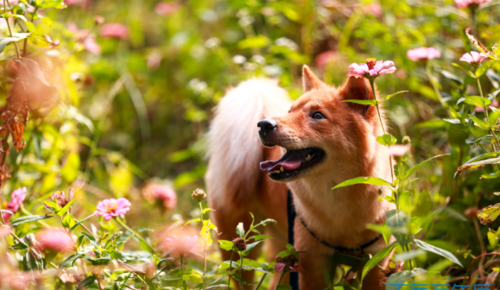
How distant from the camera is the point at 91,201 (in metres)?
3.62

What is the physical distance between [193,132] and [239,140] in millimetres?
2410

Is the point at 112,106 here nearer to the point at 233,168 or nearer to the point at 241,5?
the point at 241,5

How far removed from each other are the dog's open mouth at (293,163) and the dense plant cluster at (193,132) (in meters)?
0.30

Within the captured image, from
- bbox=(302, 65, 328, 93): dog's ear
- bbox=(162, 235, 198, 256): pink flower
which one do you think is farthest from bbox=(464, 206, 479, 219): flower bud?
bbox=(162, 235, 198, 256): pink flower

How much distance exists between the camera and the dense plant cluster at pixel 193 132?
1.59 m

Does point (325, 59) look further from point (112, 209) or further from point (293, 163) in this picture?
point (112, 209)

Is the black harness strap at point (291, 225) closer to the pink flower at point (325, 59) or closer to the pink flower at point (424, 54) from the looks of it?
the pink flower at point (424, 54)

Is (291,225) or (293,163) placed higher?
(293,163)

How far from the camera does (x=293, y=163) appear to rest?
5.82 feet

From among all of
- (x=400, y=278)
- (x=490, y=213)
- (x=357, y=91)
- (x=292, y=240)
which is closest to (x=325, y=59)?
(x=357, y=91)

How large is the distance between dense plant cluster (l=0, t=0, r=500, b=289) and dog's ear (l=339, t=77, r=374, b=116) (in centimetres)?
12

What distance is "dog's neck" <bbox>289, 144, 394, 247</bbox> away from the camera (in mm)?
1787

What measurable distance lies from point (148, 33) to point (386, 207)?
475 centimetres

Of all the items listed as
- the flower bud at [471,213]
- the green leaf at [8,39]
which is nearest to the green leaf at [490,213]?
the flower bud at [471,213]
